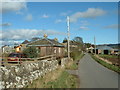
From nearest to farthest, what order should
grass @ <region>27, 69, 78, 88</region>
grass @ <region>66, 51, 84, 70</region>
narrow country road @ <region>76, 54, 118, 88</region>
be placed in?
grass @ <region>27, 69, 78, 88</region>, narrow country road @ <region>76, 54, 118, 88</region>, grass @ <region>66, 51, 84, 70</region>

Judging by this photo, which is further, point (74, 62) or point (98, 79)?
point (74, 62)

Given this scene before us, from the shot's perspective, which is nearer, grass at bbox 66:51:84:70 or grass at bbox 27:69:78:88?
grass at bbox 27:69:78:88

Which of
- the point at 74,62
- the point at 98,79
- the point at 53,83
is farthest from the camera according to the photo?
the point at 74,62

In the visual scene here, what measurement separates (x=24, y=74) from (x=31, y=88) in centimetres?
119

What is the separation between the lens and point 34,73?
12016 mm

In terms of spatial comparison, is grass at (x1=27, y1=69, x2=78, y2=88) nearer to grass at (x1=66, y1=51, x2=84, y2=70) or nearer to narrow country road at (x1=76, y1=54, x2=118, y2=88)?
narrow country road at (x1=76, y1=54, x2=118, y2=88)

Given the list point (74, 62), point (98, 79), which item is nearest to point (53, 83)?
point (98, 79)

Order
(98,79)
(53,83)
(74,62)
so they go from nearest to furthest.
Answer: (53,83) → (98,79) → (74,62)

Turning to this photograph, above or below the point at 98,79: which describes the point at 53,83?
above

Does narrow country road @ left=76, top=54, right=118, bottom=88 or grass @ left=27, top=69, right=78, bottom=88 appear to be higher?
A: grass @ left=27, top=69, right=78, bottom=88

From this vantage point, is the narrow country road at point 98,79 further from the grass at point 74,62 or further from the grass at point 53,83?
the grass at point 74,62

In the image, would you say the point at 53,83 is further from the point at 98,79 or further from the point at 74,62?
the point at 74,62

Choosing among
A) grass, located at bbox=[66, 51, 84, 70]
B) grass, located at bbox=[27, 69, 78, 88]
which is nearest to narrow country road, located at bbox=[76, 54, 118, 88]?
grass, located at bbox=[27, 69, 78, 88]

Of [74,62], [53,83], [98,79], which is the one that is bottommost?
[74,62]
